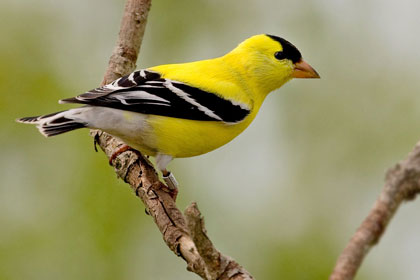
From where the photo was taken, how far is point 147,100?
413 centimetres

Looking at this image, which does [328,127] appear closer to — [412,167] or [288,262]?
[288,262]

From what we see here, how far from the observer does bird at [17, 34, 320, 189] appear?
3961 mm

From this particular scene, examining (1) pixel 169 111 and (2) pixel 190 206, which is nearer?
(2) pixel 190 206

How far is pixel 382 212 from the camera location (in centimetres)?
179

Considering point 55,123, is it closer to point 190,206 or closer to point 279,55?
point 190,206

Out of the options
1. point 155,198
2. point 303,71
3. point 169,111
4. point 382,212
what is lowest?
point 382,212

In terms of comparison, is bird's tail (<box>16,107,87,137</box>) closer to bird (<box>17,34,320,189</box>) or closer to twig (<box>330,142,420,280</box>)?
bird (<box>17,34,320,189</box>)

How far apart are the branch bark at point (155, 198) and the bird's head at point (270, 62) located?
37.3 inches

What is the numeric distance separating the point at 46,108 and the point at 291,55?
8.11ft

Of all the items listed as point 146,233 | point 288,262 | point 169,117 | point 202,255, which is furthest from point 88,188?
point 202,255

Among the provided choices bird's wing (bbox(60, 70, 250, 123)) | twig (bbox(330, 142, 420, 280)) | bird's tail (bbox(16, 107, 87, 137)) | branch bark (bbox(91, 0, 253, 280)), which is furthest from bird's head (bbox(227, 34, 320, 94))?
twig (bbox(330, 142, 420, 280))

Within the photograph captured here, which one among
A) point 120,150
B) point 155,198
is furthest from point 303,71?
point 155,198

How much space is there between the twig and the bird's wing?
2.52 meters

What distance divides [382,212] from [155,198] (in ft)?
7.57
